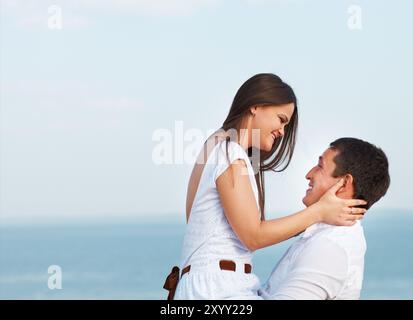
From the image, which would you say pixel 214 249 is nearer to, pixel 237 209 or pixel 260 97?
Answer: pixel 237 209

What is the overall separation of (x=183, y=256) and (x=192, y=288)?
0.57ft

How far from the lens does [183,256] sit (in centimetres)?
337

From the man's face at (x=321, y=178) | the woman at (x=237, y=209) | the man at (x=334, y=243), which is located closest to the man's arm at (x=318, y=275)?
the man at (x=334, y=243)

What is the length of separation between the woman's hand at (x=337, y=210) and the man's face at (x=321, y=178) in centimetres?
7

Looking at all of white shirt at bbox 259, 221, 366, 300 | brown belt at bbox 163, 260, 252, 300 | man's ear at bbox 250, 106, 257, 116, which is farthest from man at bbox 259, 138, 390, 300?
man's ear at bbox 250, 106, 257, 116

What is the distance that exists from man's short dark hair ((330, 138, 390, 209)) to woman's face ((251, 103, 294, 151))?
0.33 meters

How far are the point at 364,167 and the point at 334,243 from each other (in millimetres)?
342

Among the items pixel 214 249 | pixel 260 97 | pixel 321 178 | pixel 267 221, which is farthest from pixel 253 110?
pixel 214 249

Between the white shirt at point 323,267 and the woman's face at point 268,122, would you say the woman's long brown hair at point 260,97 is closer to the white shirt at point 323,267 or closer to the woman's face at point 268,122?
the woman's face at point 268,122

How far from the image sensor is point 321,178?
10.8 ft

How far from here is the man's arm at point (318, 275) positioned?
3084 millimetres

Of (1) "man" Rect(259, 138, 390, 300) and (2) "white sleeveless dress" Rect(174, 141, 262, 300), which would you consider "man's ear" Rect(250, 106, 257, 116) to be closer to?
(2) "white sleeveless dress" Rect(174, 141, 262, 300)
